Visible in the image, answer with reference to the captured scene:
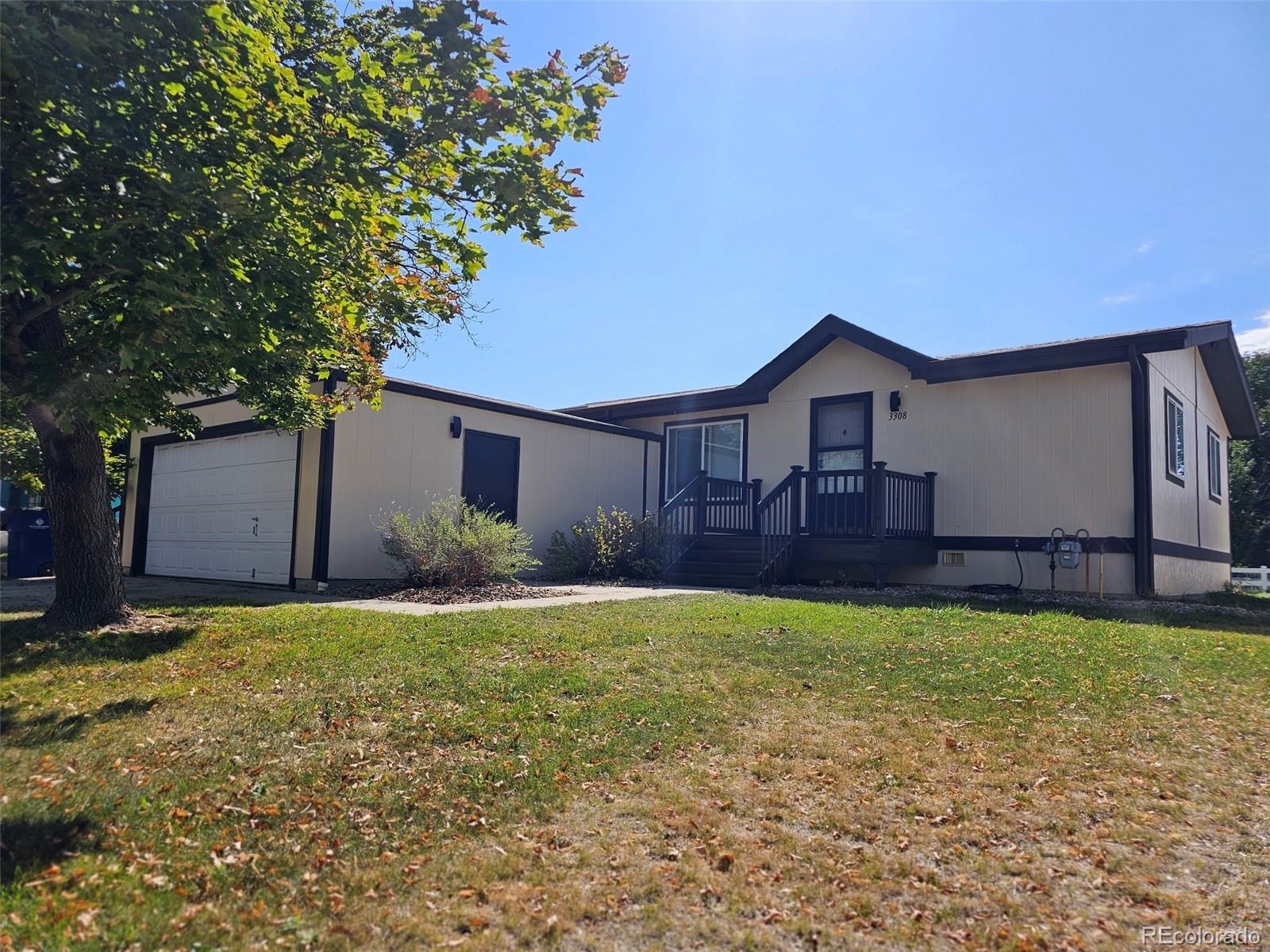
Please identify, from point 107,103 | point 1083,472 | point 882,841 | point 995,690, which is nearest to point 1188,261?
point 1083,472

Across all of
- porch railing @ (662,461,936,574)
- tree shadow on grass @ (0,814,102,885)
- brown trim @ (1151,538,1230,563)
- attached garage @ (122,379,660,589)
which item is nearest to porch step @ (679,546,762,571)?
porch railing @ (662,461,936,574)

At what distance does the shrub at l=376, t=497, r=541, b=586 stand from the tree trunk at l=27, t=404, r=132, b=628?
12.3 ft

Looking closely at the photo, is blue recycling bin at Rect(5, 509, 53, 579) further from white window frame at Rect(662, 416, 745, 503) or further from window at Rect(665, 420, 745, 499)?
window at Rect(665, 420, 745, 499)

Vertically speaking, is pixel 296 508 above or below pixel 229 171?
below

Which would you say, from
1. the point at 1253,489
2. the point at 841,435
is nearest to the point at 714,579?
the point at 841,435

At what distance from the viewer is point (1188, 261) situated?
1226 cm

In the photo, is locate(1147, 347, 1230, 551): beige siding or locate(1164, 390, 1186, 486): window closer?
locate(1147, 347, 1230, 551): beige siding

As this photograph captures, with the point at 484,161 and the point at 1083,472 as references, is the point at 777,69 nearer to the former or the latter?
the point at 484,161

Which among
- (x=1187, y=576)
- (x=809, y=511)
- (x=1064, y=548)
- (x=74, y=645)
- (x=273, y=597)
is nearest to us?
(x=74, y=645)

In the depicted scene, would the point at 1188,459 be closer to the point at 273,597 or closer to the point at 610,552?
the point at 610,552

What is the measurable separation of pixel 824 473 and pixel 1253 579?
15.0m

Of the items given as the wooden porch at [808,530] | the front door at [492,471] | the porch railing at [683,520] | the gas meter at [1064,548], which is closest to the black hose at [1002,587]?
the gas meter at [1064,548]

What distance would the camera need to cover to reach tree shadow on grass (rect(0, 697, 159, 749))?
380cm

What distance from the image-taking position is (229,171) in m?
4.73
